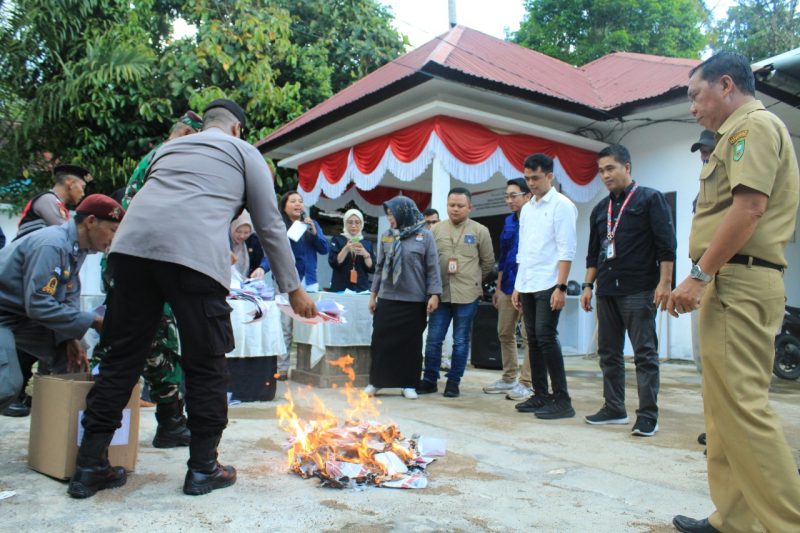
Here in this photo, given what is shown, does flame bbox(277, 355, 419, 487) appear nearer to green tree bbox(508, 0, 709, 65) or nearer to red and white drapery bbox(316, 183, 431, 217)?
red and white drapery bbox(316, 183, 431, 217)

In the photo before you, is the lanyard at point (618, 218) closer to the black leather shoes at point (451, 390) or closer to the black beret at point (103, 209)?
the black leather shoes at point (451, 390)

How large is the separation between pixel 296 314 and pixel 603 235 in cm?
263

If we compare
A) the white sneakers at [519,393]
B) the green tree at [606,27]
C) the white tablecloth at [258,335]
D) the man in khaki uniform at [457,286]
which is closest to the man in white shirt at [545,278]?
the white sneakers at [519,393]

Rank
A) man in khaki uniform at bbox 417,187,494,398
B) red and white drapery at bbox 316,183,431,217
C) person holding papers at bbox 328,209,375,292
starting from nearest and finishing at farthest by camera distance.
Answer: man in khaki uniform at bbox 417,187,494,398
person holding papers at bbox 328,209,375,292
red and white drapery at bbox 316,183,431,217

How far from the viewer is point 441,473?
3.26 metres

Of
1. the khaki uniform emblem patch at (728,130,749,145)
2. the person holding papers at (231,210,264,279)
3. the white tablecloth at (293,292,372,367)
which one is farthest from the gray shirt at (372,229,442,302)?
the khaki uniform emblem patch at (728,130,749,145)

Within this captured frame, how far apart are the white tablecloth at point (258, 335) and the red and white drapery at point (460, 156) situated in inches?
167

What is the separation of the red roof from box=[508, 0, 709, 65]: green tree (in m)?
11.2

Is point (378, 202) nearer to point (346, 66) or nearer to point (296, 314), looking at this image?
point (346, 66)

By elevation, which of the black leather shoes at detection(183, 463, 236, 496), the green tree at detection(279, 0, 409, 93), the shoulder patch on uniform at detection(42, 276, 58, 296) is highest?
the green tree at detection(279, 0, 409, 93)

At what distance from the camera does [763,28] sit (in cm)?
2153

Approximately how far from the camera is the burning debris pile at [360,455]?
3012 mm

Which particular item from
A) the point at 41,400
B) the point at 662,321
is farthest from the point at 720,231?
the point at 662,321

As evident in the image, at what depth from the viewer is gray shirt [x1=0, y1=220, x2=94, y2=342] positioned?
3.13m
